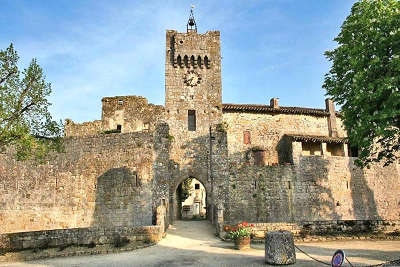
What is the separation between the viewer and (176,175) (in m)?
22.5

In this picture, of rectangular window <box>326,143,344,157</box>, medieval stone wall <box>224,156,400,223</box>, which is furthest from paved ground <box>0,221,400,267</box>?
rectangular window <box>326,143,344,157</box>

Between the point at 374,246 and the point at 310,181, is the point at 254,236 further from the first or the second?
the point at 310,181

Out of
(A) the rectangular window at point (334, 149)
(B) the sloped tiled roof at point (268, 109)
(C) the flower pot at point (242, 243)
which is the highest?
(B) the sloped tiled roof at point (268, 109)

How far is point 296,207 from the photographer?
23.9 m

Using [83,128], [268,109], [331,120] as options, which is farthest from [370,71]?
[83,128]

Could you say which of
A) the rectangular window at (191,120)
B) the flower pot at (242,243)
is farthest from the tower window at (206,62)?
the flower pot at (242,243)

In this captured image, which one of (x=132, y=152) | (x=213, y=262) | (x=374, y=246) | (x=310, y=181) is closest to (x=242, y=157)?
(x=310, y=181)

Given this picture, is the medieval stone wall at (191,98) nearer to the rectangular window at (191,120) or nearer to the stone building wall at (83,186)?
the rectangular window at (191,120)

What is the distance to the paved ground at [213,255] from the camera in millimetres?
10773

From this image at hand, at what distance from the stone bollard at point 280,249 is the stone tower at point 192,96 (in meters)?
12.2

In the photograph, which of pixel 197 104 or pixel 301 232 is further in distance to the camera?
pixel 197 104

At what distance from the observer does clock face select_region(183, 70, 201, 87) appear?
24.7 meters

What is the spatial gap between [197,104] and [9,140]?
1316cm

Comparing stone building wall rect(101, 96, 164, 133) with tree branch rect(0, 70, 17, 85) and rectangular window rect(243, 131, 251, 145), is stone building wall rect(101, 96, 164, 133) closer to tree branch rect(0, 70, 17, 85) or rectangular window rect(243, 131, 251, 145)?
rectangular window rect(243, 131, 251, 145)
